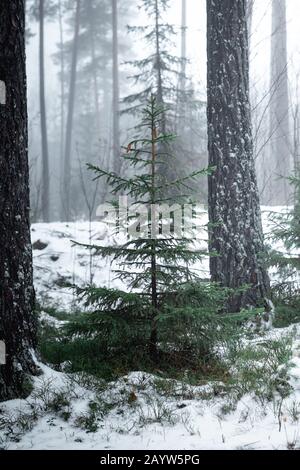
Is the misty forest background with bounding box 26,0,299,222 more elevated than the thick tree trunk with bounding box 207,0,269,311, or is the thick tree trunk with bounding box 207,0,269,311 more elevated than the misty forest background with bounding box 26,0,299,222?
the misty forest background with bounding box 26,0,299,222

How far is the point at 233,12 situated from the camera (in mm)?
5668

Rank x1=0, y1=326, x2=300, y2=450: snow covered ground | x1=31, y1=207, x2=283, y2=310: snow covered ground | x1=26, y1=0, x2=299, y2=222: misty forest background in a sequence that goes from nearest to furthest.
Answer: x1=0, y1=326, x2=300, y2=450: snow covered ground → x1=31, y1=207, x2=283, y2=310: snow covered ground → x1=26, y1=0, x2=299, y2=222: misty forest background

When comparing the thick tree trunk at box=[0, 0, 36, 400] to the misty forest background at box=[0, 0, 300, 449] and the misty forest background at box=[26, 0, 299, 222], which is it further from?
the misty forest background at box=[26, 0, 299, 222]

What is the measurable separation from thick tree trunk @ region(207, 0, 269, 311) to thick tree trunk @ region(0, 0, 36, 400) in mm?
2702

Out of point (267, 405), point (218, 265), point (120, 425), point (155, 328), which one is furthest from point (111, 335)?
point (218, 265)

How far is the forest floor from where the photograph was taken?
10.4 feet

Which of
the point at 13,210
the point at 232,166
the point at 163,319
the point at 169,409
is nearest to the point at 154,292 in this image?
the point at 163,319

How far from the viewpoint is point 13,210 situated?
13.1ft

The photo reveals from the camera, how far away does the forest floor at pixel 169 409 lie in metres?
3.18

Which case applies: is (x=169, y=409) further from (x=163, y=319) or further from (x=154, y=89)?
(x=154, y=89)

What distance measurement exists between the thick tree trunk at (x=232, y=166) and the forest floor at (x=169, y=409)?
47.7 inches

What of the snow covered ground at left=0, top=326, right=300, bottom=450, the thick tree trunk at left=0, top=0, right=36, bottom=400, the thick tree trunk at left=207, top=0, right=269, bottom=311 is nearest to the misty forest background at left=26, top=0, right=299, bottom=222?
the thick tree trunk at left=207, top=0, right=269, bottom=311

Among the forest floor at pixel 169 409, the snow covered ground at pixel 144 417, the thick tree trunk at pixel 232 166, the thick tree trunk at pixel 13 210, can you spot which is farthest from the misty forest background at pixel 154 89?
the snow covered ground at pixel 144 417

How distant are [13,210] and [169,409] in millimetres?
2398
